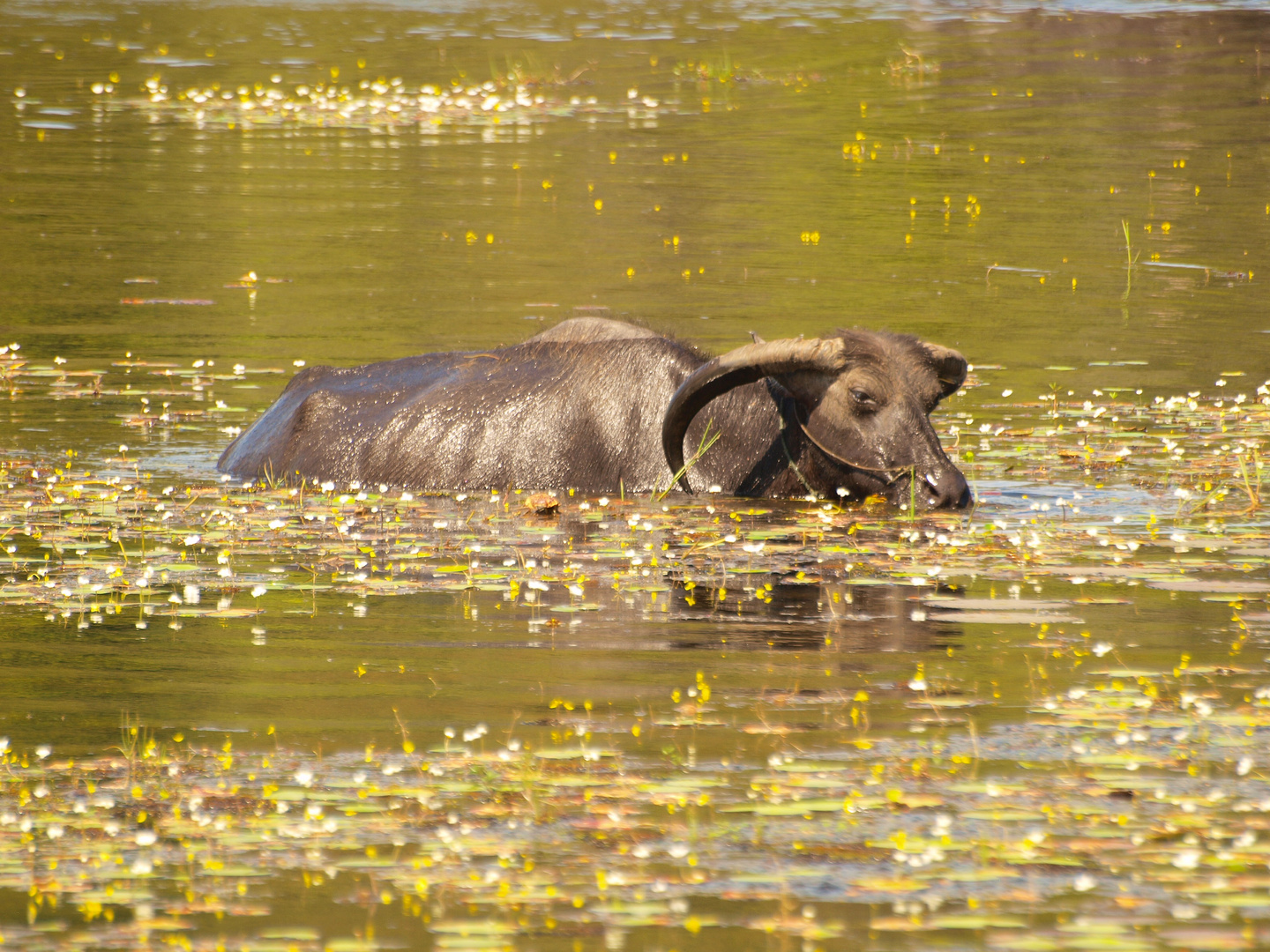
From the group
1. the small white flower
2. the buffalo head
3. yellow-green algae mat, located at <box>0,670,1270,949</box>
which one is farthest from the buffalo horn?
the small white flower

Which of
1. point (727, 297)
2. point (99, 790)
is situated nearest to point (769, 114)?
point (727, 297)

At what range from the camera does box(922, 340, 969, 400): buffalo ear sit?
1229cm

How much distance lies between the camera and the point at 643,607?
31.6 feet

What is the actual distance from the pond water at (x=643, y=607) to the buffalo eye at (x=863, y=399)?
0.61 m

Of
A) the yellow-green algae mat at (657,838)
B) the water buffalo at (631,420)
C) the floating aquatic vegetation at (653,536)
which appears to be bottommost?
the yellow-green algae mat at (657,838)

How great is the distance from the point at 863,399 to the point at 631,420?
1489 millimetres

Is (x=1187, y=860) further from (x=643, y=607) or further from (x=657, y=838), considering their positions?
(x=643, y=607)

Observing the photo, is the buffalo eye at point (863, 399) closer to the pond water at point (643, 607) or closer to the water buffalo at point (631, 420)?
the water buffalo at point (631, 420)

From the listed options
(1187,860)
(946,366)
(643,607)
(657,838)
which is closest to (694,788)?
(657,838)

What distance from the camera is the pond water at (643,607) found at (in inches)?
240

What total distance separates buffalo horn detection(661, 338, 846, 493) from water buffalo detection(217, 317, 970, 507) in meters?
0.01

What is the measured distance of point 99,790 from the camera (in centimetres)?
A: 689

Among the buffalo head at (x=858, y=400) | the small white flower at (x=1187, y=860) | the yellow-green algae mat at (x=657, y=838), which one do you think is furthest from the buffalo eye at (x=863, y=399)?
the small white flower at (x=1187, y=860)

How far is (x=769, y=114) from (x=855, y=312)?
14887 millimetres
